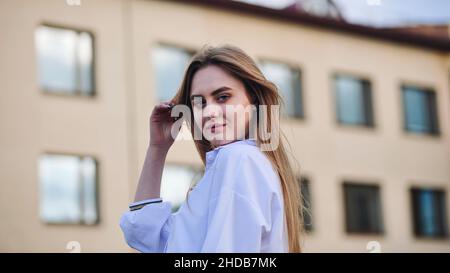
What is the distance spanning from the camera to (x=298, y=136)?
19.6 metres

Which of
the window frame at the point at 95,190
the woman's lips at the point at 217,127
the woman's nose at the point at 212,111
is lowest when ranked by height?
the woman's lips at the point at 217,127

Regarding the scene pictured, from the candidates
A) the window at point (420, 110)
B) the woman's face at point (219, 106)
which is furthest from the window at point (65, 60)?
the woman's face at point (219, 106)

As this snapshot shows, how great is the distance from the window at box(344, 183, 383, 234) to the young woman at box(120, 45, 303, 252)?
1791 cm

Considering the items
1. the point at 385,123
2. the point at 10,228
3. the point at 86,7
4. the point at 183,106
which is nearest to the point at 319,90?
the point at 385,123

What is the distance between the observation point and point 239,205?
1898mm

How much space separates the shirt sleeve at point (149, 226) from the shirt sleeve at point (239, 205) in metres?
0.27

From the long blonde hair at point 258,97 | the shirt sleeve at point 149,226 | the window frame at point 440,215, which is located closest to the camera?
the long blonde hair at point 258,97

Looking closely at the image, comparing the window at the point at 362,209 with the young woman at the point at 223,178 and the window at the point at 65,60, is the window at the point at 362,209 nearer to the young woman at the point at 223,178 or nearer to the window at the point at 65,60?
the window at the point at 65,60

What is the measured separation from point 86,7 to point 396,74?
7.28m

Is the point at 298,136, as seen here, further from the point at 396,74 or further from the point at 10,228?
the point at 10,228

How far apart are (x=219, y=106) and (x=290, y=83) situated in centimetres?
1775

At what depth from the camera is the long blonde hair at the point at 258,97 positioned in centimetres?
205

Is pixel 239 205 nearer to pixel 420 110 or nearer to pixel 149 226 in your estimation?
pixel 149 226

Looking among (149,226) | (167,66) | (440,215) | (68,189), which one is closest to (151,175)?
(149,226)
